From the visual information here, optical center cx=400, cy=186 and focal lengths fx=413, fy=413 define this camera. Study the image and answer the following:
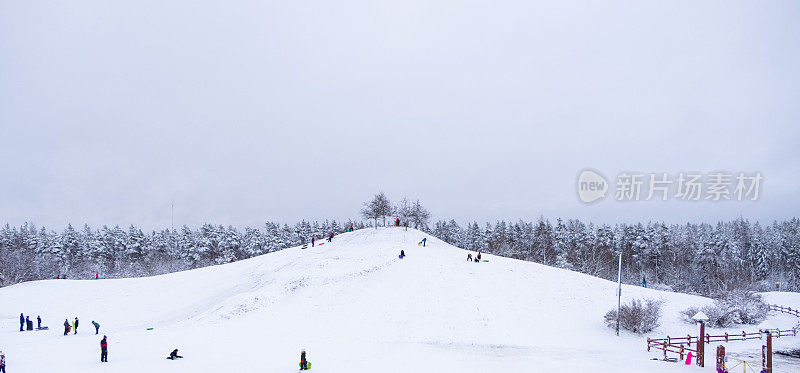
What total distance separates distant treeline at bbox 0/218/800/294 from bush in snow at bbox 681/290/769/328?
44945mm

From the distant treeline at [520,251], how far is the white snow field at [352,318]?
1638 inches

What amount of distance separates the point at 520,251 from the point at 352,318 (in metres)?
80.8

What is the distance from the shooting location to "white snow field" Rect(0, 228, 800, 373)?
938 inches

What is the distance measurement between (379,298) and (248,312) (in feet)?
37.8

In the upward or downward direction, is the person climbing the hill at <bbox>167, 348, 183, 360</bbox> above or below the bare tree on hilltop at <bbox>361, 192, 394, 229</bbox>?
below

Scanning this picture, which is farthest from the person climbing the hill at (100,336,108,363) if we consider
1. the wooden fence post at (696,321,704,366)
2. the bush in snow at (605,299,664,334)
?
the bush in snow at (605,299,664,334)

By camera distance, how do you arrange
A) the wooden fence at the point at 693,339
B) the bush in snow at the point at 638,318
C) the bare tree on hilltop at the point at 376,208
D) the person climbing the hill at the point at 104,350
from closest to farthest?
1. the person climbing the hill at the point at 104,350
2. the wooden fence at the point at 693,339
3. the bush in snow at the point at 638,318
4. the bare tree on hilltop at the point at 376,208

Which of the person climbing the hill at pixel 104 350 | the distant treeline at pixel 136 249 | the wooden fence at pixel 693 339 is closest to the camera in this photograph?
the person climbing the hill at pixel 104 350

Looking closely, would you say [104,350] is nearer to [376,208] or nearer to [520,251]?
[376,208]

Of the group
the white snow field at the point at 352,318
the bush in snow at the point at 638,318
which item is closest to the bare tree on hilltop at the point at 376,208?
the white snow field at the point at 352,318

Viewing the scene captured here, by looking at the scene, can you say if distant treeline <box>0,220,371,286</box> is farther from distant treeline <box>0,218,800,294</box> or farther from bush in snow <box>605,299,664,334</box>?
bush in snow <box>605,299,664,334</box>

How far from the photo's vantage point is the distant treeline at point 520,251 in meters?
86.9

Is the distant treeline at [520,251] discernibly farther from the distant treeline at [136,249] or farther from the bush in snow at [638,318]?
the bush in snow at [638,318]

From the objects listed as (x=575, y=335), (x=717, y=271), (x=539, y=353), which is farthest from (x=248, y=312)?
(x=717, y=271)
